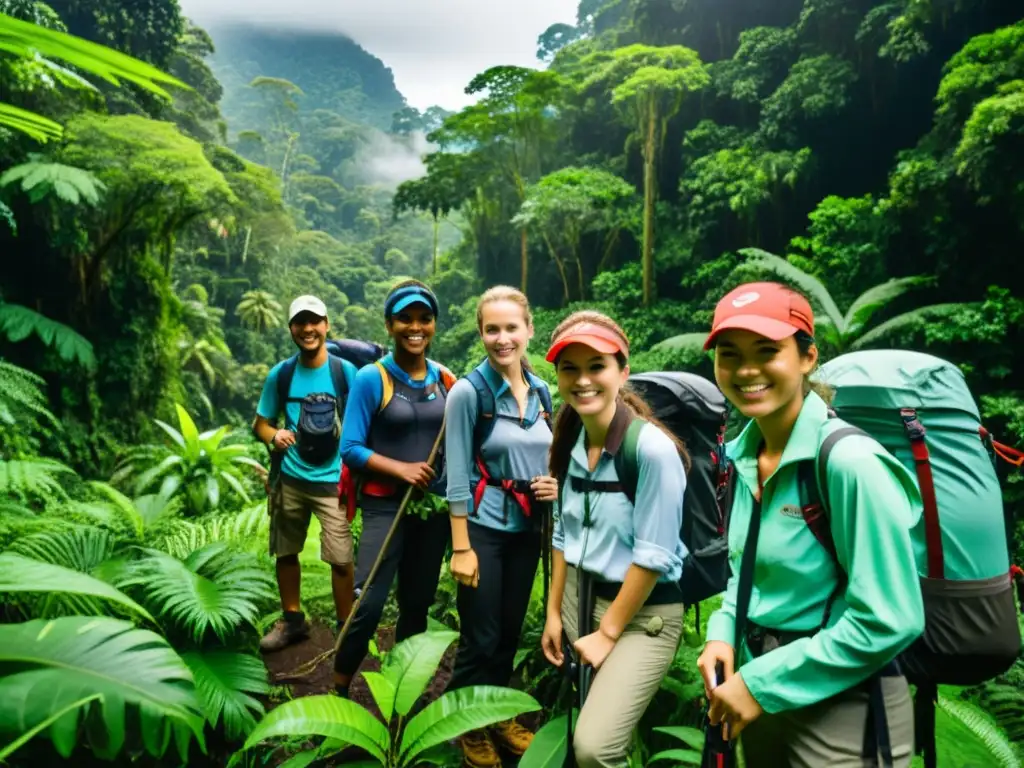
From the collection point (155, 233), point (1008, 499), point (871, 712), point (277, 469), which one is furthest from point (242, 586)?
point (155, 233)

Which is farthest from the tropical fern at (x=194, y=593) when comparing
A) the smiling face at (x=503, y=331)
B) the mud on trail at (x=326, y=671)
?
the smiling face at (x=503, y=331)

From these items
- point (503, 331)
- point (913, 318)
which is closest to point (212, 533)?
point (503, 331)

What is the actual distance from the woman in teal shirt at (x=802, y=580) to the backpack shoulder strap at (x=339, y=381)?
7.18 ft

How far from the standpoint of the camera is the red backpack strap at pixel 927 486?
1.23m

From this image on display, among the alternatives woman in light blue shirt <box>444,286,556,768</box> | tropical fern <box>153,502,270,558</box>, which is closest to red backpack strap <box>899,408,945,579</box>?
woman in light blue shirt <box>444,286,556,768</box>

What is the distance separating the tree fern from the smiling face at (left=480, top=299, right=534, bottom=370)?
370 inches

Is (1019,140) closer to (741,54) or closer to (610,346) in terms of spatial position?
(741,54)

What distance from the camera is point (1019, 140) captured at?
8234 mm

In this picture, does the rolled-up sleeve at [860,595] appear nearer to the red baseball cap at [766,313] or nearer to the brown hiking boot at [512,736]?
the red baseball cap at [766,313]

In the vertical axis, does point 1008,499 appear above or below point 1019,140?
below

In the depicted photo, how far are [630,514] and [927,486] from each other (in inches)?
26.0

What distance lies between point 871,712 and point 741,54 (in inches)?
714

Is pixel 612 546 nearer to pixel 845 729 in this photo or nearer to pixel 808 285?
pixel 845 729

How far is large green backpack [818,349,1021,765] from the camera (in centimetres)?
122
